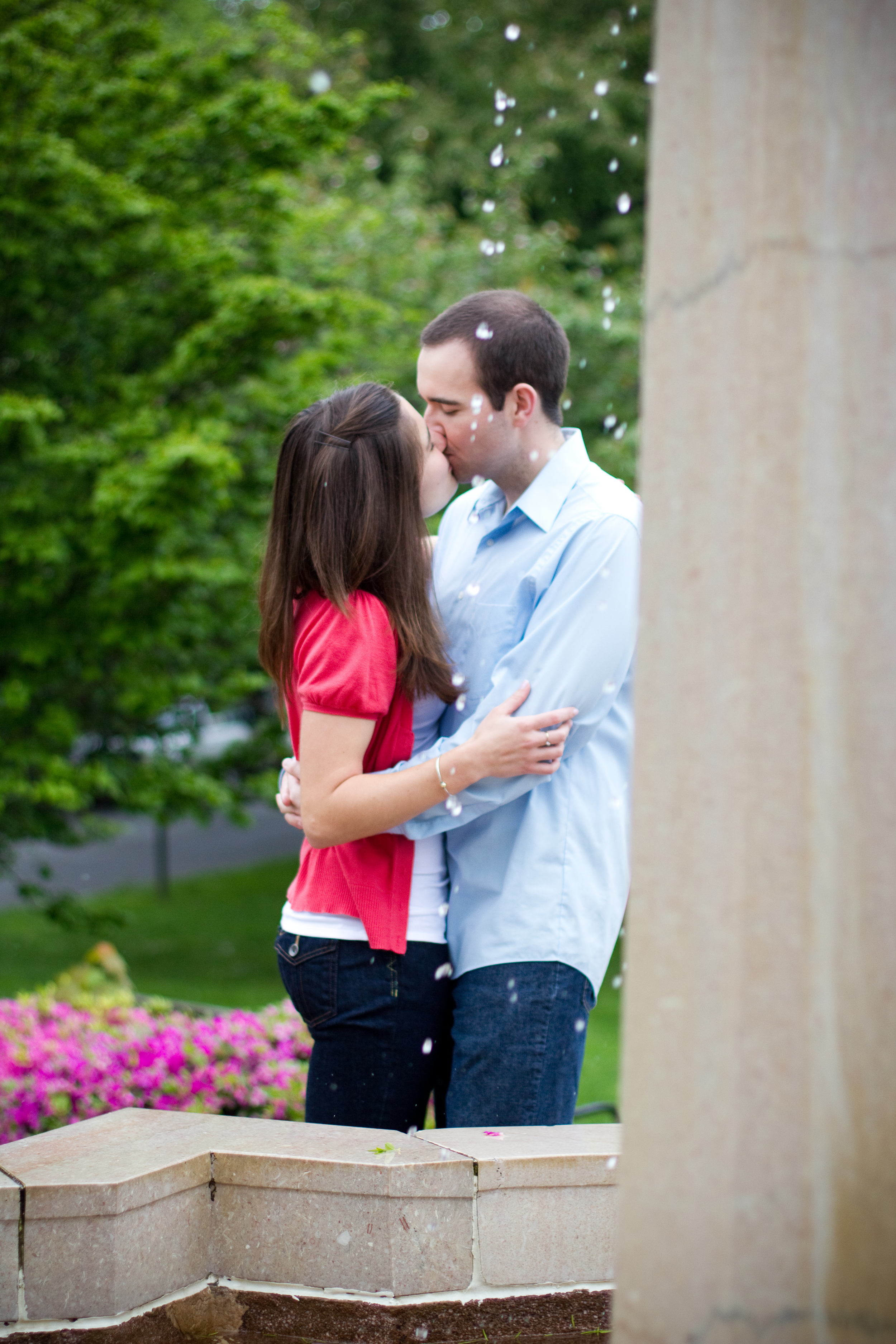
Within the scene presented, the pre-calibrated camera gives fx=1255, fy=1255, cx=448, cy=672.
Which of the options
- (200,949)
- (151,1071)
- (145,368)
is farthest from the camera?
(200,949)

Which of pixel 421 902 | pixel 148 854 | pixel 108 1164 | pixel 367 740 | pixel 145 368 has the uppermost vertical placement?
pixel 145 368

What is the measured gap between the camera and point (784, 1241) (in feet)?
4.34

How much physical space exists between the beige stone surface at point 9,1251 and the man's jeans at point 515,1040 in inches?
31.3

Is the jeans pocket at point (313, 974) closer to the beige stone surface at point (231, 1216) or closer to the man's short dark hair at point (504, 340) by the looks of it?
the beige stone surface at point (231, 1216)

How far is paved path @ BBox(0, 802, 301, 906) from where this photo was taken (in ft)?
46.1

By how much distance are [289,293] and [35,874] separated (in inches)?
403

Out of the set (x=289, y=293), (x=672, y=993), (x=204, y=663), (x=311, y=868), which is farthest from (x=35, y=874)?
(x=672, y=993)

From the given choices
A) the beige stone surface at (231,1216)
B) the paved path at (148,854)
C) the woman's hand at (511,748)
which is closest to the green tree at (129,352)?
the woman's hand at (511,748)

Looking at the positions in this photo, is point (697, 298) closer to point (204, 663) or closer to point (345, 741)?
point (345, 741)

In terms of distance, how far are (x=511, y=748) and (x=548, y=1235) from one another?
2.88 feet

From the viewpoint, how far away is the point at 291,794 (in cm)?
247

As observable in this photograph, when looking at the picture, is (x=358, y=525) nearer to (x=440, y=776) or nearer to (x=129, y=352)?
(x=440, y=776)

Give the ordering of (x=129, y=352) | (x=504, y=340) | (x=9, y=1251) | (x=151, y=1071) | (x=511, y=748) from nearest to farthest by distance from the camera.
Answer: (x=9, y=1251) < (x=511, y=748) < (x=504, y=340) < (x=151, y=1071) < (x=129, y=352)

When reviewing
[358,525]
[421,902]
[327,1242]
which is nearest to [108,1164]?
[327,1242]
